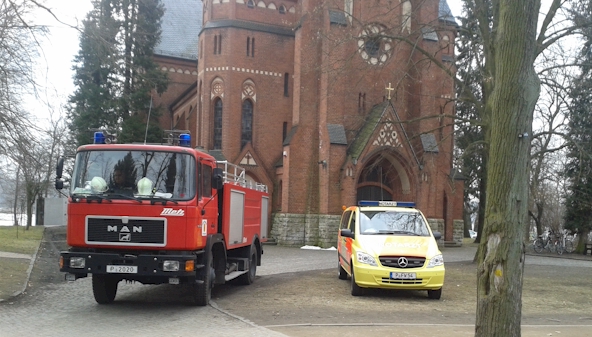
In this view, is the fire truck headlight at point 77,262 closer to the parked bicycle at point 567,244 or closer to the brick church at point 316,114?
the brick church at point 316,114

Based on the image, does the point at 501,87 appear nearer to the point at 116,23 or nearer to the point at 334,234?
the point at 116,23

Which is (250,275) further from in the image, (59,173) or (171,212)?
(59,173)

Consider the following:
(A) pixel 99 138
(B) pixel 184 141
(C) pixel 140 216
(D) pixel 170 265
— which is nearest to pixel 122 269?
(D) pixel 170 265

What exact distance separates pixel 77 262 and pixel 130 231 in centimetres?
98

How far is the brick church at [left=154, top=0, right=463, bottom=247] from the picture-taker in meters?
29.0

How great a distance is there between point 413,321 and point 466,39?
11571mm

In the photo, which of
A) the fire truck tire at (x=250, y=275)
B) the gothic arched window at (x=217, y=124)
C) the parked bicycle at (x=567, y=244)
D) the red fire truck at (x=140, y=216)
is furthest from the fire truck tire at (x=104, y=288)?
the parked bicycle at (x=567, y=244)

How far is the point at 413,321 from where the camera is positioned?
364 inches

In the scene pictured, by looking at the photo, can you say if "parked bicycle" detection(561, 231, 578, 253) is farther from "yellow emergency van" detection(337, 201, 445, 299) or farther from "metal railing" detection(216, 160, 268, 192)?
"metal railing" detection(216, 160, 268, 192)

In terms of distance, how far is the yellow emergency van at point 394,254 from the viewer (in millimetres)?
11266

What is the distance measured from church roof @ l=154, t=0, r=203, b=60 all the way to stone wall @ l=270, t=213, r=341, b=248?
15770mm

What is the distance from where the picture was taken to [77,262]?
30.7 ft

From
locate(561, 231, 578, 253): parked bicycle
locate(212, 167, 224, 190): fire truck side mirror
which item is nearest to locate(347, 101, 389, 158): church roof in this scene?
locate(561, 231, 578, 253): parked bicycle

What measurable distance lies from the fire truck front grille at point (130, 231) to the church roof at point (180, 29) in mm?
30200
